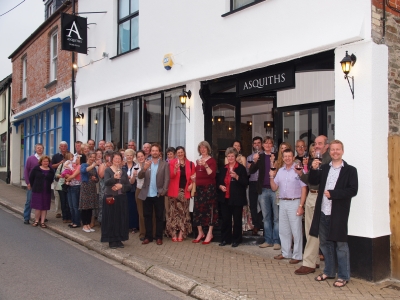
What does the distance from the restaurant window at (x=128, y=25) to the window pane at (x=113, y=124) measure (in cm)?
169

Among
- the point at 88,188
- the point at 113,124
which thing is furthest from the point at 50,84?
the point at 88,188

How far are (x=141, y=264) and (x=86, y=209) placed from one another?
3.11 m

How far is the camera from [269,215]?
7.30m

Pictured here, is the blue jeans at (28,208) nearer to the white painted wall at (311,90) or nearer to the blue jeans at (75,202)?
the blue jeans at (75,202)

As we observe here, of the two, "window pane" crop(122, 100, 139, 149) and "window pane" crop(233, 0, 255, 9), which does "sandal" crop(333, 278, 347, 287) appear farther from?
"window pane" crop(122, 100, 139, 149)

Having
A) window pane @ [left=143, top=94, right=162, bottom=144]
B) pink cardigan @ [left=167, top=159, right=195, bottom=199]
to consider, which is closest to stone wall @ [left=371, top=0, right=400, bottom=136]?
pink cardigan @ [left=167, top=159, right=195, bottom=199]

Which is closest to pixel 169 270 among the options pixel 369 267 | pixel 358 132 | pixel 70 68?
pixel 369 267

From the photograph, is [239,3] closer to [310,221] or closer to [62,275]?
[310,221]

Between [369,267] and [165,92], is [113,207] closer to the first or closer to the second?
[165,92]

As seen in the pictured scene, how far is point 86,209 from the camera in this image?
906 cm

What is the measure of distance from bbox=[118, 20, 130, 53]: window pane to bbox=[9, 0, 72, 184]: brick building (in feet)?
10.8

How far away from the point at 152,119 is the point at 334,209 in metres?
6.11

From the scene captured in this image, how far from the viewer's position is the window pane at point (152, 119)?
10.2m

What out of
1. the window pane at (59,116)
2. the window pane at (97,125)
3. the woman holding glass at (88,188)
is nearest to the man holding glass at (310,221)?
the woman holding glass at (88,188)
